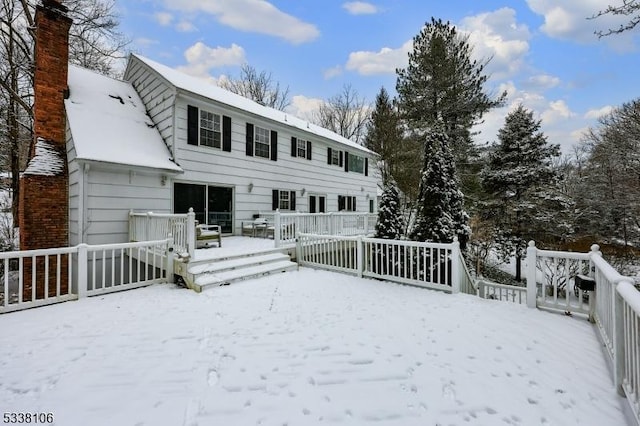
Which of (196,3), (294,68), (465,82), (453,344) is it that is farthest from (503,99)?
(453,344)

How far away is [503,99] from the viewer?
604 inches

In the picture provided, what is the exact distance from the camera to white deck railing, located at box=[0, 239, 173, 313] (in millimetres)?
4566

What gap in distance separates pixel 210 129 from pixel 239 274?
5742 mm

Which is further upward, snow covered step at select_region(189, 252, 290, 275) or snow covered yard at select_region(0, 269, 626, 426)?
snow covered step at select_region(189, 252, 290, 275)

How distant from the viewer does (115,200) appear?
7688 mm

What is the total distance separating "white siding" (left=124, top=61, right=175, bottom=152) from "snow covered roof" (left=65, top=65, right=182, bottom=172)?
222mm

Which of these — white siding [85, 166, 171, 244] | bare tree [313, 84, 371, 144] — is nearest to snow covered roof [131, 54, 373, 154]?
white siding [85, 166, 171, 244]

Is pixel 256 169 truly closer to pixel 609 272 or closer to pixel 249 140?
pixel 249 140

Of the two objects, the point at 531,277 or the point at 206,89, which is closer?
the point at 531,277

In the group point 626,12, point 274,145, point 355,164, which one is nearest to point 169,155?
point 274,145

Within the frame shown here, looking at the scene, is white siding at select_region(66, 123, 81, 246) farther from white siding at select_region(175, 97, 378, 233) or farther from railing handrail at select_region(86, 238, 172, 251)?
white siding at select_region(175, 97, 378, 233)

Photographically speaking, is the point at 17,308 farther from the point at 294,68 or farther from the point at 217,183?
the point at 294,68

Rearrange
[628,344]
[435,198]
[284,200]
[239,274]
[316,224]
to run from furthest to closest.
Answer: [284,200] → [316,224] → [435,198] → [239,274] → [628,344]

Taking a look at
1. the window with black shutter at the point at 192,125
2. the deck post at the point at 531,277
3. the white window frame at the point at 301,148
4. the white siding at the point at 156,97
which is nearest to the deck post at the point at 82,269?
the white siding at the point at 156,97
